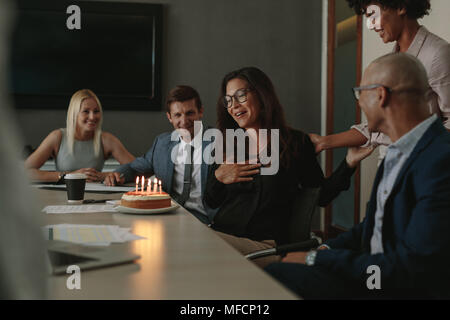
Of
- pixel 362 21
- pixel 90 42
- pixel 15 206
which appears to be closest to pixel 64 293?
pixel 15 206

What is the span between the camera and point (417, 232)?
40.0 inches

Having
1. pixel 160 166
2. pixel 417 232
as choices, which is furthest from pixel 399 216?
pixel 160 166

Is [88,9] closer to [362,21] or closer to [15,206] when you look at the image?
[362,21]

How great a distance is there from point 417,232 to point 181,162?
5.94 ft

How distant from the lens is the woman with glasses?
204cm

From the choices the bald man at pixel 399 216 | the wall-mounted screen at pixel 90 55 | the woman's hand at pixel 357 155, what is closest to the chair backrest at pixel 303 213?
the woman's hand at pixel 357 155

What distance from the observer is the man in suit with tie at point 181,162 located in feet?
8.36

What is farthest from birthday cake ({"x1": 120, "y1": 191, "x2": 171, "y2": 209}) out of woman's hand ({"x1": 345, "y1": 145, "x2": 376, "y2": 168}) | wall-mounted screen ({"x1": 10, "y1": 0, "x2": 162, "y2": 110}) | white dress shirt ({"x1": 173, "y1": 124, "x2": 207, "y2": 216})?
wall-mounted screen ({"x1": 10, "y1": 0, "x2": 162, "y2": 110})

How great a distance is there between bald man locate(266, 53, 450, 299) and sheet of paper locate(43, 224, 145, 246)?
388 millimetres

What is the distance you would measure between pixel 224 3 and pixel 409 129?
12.0ft

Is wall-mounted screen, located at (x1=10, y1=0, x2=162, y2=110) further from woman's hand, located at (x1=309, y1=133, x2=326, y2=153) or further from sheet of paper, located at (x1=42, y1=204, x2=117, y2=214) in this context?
Answer: sheet of paper, located at (x1=42, y1=204, x2=117, y2=214)

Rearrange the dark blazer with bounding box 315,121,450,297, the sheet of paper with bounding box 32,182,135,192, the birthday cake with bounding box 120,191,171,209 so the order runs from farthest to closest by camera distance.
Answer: the sheet of paper with bounding box 32,182,135,192 → the birthday cake with bounding box 120,191,171,209 → the dark blazer with bounding box 315,121,450,297

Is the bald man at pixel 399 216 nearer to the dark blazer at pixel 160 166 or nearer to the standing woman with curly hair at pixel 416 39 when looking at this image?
the standing woman with curly hair at pixel 416 39

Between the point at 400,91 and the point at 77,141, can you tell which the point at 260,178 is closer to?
the point at 400,91
